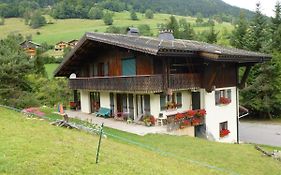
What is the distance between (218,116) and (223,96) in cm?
190

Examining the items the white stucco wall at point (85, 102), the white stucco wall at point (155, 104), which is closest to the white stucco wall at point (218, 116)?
the white stucco wall at point (155, 104)

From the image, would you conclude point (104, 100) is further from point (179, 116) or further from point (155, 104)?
point (179, 116)

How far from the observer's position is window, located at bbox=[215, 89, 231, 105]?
84.0 feet

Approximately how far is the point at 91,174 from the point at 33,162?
148 centimetres

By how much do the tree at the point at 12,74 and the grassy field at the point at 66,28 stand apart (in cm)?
6863

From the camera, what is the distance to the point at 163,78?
69.2 ft

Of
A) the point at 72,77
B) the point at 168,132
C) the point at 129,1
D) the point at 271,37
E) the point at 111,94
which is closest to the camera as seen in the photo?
the point at 168,132

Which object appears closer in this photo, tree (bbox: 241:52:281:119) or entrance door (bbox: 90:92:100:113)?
entrance door (bbox: 90:92:100:113)

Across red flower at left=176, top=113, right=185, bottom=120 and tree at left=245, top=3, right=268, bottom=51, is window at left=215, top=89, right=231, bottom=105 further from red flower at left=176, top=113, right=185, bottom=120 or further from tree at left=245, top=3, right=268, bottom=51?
tree at left=245, top=3, right=268, bottom=51

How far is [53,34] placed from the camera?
10388cm

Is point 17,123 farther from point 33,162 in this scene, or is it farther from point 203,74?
point 203,74

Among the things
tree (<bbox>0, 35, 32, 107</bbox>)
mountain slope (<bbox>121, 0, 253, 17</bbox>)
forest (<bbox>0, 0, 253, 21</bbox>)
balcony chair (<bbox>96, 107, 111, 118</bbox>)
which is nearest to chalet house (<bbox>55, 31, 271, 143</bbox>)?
balcony chair (<bbox>96, 107, 111, 118</bbox>)

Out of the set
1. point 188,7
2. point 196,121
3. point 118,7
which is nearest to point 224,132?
point 196,121

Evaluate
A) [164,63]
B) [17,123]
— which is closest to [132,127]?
[164,63]
